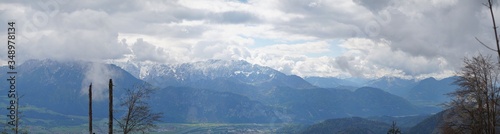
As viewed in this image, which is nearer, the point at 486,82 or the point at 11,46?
the point at 486,82

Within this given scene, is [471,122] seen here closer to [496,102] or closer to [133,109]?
[496,102]

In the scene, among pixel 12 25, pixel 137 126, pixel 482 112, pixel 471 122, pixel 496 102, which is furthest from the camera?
pixel 12 25

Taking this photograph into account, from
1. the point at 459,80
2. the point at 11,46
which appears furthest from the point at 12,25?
the point at 459,80

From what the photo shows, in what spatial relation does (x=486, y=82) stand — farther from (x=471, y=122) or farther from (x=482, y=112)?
(x=471, y=122)

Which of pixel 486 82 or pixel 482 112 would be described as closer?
pixel 486 82

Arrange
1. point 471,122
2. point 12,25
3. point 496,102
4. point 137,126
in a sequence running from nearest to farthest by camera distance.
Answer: point 496,102, point 471,122, point 137,126, point 12,25

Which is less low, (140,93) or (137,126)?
(140,93)

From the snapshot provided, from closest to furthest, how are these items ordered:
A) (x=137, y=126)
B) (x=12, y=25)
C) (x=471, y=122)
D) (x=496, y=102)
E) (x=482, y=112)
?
(x=496, y=102) → (x=482, y=112) → (x=471, y=122) → (x=137, y=126) → (x=12, y=25)

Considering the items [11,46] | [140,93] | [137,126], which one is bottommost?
[137,126]

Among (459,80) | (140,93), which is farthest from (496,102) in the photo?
(140,93)
